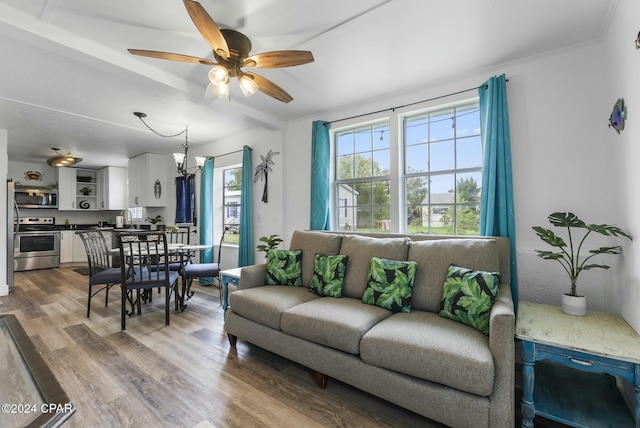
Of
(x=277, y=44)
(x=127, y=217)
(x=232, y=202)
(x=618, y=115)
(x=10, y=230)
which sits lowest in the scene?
(x=10, y=230)

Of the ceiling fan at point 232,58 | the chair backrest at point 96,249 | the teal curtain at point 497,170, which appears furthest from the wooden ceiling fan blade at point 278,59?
the chair backrest at point 96,249

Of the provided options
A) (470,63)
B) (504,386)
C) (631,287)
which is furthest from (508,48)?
(504,386)

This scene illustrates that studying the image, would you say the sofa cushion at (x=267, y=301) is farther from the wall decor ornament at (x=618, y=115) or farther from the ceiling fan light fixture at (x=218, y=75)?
the wall decor ornament at (x=618, y=115)

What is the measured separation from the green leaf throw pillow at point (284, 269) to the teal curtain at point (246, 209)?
1.60 m

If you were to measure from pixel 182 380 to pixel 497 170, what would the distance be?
3.04 metres

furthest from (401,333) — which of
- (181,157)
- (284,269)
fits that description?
(181,157)

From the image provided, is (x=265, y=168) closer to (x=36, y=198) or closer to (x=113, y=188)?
(x=113, y=188)

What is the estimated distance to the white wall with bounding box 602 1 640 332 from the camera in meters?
1.67

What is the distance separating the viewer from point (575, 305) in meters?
1.95

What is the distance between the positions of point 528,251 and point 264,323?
7.60ft

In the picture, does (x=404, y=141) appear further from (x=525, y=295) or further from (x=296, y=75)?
(x=525, y=295)

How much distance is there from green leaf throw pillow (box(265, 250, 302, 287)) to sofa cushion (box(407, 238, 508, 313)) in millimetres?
1144

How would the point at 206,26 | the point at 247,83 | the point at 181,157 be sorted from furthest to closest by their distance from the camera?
the point at 181,157, the point at 247,83, the point at 206,26

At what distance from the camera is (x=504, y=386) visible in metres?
1.49
